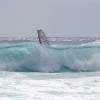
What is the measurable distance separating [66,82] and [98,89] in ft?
1.41

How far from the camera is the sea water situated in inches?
109

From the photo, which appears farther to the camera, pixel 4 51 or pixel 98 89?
pixel 4 51

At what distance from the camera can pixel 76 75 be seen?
3.71m

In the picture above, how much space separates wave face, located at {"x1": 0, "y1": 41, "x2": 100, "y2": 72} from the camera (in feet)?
13.6

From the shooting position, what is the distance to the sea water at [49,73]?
2773mm

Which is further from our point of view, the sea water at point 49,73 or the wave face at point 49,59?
the wave face at point 49,59

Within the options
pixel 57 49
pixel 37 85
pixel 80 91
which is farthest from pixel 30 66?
pixel 80 91

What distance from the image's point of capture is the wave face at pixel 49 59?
4.15m

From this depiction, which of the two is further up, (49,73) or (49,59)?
(49,59)

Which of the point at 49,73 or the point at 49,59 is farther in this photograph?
the point at 49,59

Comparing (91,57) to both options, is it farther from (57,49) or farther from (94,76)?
(94,76)

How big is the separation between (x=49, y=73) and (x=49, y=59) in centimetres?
31

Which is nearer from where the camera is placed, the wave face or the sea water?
the sea water

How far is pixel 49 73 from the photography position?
392cm
